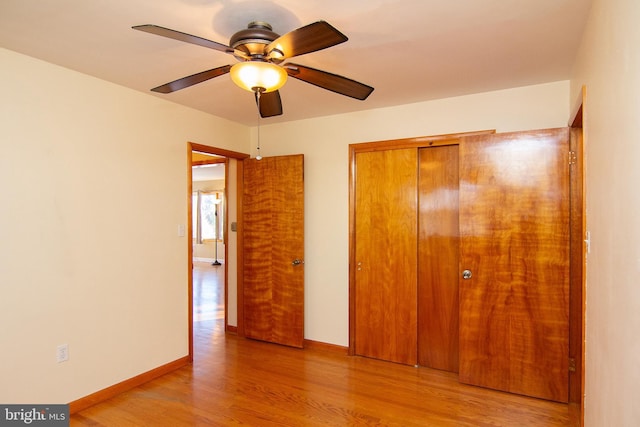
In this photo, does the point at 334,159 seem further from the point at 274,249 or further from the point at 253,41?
the point at 253,41

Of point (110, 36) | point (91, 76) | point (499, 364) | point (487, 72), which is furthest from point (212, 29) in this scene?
point (499, 364)

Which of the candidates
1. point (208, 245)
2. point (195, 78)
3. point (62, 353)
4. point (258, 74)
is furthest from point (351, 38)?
point (208, 245)

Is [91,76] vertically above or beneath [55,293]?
above

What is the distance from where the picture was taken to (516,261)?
2.71m

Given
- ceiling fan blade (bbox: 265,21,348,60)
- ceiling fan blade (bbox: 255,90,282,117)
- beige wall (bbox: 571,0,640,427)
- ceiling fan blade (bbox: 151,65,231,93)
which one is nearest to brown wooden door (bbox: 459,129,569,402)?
beige wall (bbox: 571,0,640,427)

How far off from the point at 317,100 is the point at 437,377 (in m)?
2.67

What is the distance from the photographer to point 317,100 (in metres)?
3.17

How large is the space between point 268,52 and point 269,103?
1.64ft

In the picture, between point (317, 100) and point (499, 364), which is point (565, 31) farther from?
point (499, 364)

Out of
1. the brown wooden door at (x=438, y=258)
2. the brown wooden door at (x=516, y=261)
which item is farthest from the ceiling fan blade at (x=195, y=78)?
the brown wooden door at (x=438, y=258)

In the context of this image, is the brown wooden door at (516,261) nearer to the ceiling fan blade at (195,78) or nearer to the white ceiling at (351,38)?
the white ceiling at (351,38)

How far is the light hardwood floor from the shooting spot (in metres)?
2.38
